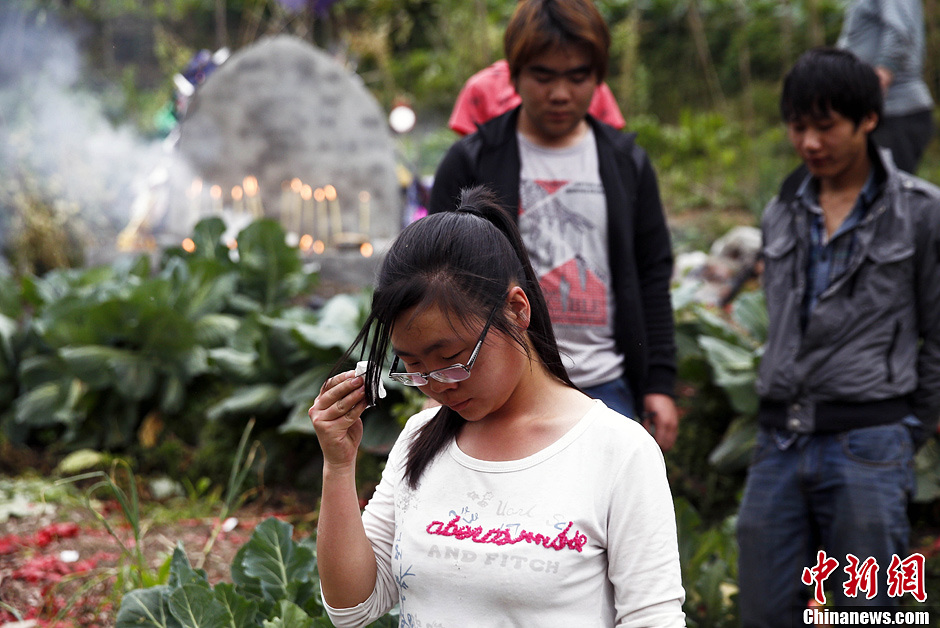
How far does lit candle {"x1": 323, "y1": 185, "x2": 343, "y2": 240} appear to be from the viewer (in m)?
8.39

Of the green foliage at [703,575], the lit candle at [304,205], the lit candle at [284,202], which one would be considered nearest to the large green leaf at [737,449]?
the green foliage at [703,575]

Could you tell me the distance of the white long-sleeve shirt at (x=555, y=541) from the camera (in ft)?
4.99

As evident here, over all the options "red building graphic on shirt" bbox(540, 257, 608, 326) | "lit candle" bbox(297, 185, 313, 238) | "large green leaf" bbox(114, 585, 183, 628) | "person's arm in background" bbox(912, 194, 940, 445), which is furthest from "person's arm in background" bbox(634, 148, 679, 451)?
"lit candle" bbox(297, 185, 313, 238)

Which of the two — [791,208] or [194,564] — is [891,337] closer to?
[791,208]

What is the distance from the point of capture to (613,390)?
263 cm

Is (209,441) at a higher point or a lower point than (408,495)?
lower

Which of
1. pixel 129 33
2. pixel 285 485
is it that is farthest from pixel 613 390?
pixel 129 33

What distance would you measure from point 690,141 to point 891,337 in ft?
24.7

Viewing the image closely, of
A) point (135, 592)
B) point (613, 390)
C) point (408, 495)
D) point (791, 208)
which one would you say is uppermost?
point (791, 208)

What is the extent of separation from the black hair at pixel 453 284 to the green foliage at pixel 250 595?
27.5 inches

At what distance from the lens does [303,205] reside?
8.49 meters

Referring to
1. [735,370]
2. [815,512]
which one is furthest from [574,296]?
[735,370]

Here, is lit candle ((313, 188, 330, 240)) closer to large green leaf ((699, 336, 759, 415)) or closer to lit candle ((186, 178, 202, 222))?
lit candle ((186, 178, 202, 222))

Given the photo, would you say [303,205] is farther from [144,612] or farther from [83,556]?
[144,612]
